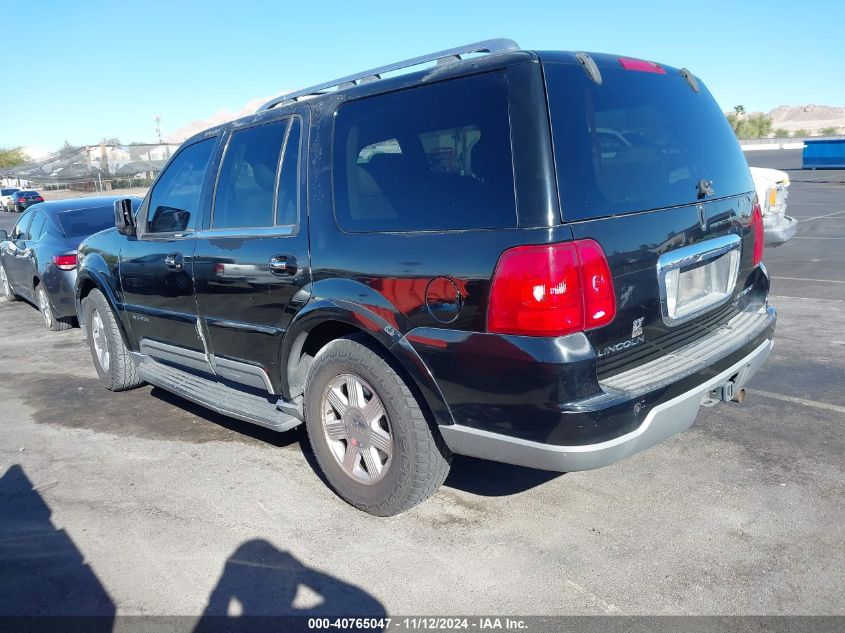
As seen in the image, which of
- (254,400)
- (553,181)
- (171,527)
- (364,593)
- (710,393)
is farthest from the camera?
(254,400)

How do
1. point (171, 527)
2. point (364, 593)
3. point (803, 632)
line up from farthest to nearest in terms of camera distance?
point (171, 527) < point (364, 593) < point (803, 632)

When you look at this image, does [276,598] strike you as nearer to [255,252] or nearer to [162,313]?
[255,252]

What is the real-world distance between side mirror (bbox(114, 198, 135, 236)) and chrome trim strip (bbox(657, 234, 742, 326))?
145 inches

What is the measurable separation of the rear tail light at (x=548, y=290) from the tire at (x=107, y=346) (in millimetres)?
3587

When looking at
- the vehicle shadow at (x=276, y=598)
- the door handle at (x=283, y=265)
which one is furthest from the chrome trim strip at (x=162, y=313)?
the vehicle shadow at (x=276, y=598)

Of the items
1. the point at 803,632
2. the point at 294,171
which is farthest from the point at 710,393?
the point at 294,171

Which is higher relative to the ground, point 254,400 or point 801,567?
point 254,400

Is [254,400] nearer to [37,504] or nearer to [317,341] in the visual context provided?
[317,341]

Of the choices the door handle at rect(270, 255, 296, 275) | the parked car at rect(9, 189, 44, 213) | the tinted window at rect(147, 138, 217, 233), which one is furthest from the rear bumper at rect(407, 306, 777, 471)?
A: the parked car at rect(9, 189, 44, 213)

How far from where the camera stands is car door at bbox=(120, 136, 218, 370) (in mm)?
4488

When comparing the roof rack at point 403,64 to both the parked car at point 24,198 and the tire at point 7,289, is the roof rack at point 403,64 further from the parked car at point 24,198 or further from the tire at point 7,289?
the parked car at point 24,198

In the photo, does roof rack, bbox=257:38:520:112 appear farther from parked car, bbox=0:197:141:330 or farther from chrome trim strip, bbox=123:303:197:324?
parked car, bbox=0:197:141:330

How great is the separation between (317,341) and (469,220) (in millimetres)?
1295

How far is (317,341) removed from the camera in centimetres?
380
